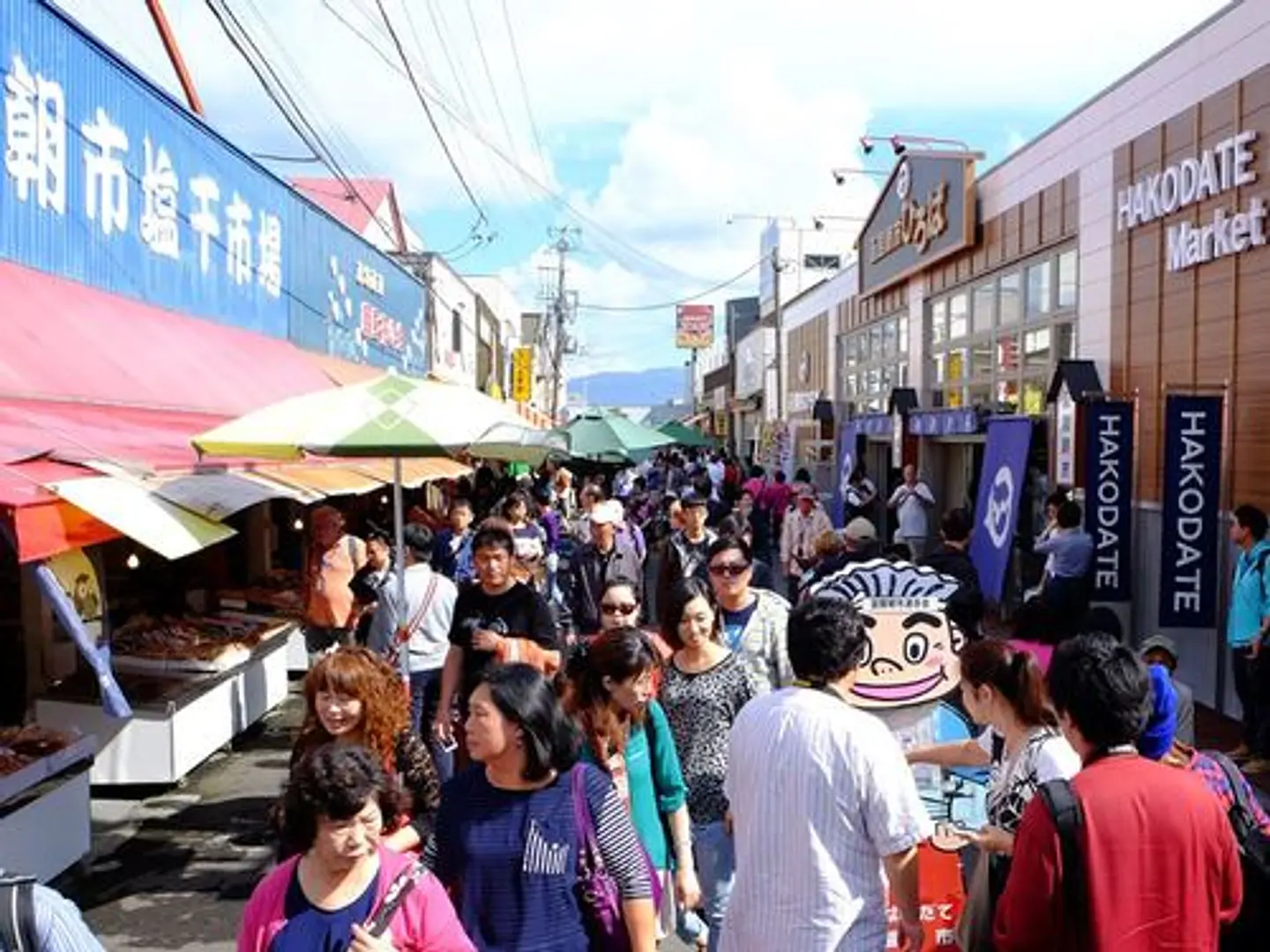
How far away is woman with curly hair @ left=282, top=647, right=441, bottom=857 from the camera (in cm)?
406

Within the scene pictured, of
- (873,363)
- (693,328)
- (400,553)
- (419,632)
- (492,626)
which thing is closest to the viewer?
(492,626)

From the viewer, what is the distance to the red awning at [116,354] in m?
7.48

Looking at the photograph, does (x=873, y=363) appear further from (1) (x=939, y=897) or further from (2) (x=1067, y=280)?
(1) (x=939, y=897)

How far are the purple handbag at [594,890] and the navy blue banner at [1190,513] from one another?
775 centimetres

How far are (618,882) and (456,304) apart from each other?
3302cm

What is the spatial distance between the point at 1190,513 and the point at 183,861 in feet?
25.1

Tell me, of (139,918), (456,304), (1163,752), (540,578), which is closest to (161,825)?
(139,918)

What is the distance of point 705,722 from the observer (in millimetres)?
4617

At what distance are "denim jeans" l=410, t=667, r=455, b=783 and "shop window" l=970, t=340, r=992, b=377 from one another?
12.3m

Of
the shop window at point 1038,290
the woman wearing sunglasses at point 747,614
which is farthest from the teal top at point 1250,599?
the shop window at point 1038,290

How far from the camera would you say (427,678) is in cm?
666

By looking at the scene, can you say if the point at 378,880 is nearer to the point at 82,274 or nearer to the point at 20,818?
the point at 20,818

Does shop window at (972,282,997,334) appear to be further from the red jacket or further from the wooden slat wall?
the red jacket

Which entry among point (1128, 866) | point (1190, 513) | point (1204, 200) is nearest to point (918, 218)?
point (1204, 200)
